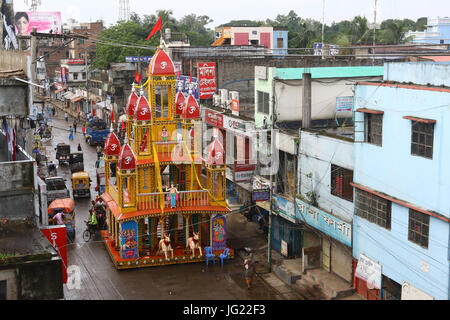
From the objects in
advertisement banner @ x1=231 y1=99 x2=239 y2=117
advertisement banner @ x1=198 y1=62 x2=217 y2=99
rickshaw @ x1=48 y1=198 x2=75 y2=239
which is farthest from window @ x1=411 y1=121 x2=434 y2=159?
advertisement banner @ x1=198 y1=62 x2=217 y2=99

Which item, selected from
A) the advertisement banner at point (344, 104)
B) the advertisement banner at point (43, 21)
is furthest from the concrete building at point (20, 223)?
the advertisement banner at point (43, 21)

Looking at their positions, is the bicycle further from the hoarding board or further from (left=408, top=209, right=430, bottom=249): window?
(left=408, top=209, right=430, bottom=249): window

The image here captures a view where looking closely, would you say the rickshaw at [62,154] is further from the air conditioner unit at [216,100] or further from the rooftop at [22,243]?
the rooftop at [22,243]

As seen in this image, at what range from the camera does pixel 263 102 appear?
33938mm

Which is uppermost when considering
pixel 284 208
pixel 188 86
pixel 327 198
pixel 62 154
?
pixel 188 86

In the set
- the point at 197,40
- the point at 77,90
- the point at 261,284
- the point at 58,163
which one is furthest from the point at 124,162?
the point at 197,40

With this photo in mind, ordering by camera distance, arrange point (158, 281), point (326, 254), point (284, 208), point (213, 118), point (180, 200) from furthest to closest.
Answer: point (213, 118), point (284, 208), point (180, 200), point (326, 254), point (158, 281)

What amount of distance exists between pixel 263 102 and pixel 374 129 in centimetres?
1229

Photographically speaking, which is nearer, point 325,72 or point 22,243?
point 22,243

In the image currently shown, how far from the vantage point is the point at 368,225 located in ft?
73.8

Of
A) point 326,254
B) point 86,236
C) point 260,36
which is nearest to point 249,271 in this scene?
point 326,254

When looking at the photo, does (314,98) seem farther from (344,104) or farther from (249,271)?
(249,271)

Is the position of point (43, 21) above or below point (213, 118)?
above

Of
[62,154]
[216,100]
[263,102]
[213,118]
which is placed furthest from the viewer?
[62,154]
